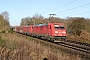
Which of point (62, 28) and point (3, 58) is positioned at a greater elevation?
point (62, 28)

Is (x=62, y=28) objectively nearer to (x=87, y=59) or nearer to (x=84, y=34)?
(x=84, y=34)

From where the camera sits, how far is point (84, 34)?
31.0 metres

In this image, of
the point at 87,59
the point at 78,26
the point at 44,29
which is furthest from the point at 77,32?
the point at 87,59

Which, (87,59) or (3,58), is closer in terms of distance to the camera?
(3,58)

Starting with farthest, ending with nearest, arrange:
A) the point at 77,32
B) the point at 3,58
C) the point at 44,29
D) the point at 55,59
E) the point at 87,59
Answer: the point at 77,32, the point at 44,29, the point at 87,59, the point at 55,59, the point at 3,58

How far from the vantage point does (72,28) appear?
131ft

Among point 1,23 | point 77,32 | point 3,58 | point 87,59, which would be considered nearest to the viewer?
point 3,58

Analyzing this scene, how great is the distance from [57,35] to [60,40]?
31.6 inches

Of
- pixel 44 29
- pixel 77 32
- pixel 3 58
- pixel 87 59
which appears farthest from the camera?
pixel 77 32

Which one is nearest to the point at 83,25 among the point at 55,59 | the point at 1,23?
the point at 55,59

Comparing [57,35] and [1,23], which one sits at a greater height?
[1,23]

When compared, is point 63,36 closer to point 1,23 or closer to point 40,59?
point 40,59

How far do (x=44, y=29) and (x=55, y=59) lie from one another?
19.7m

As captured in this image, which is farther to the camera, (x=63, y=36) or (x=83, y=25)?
(x=83, y=25)
